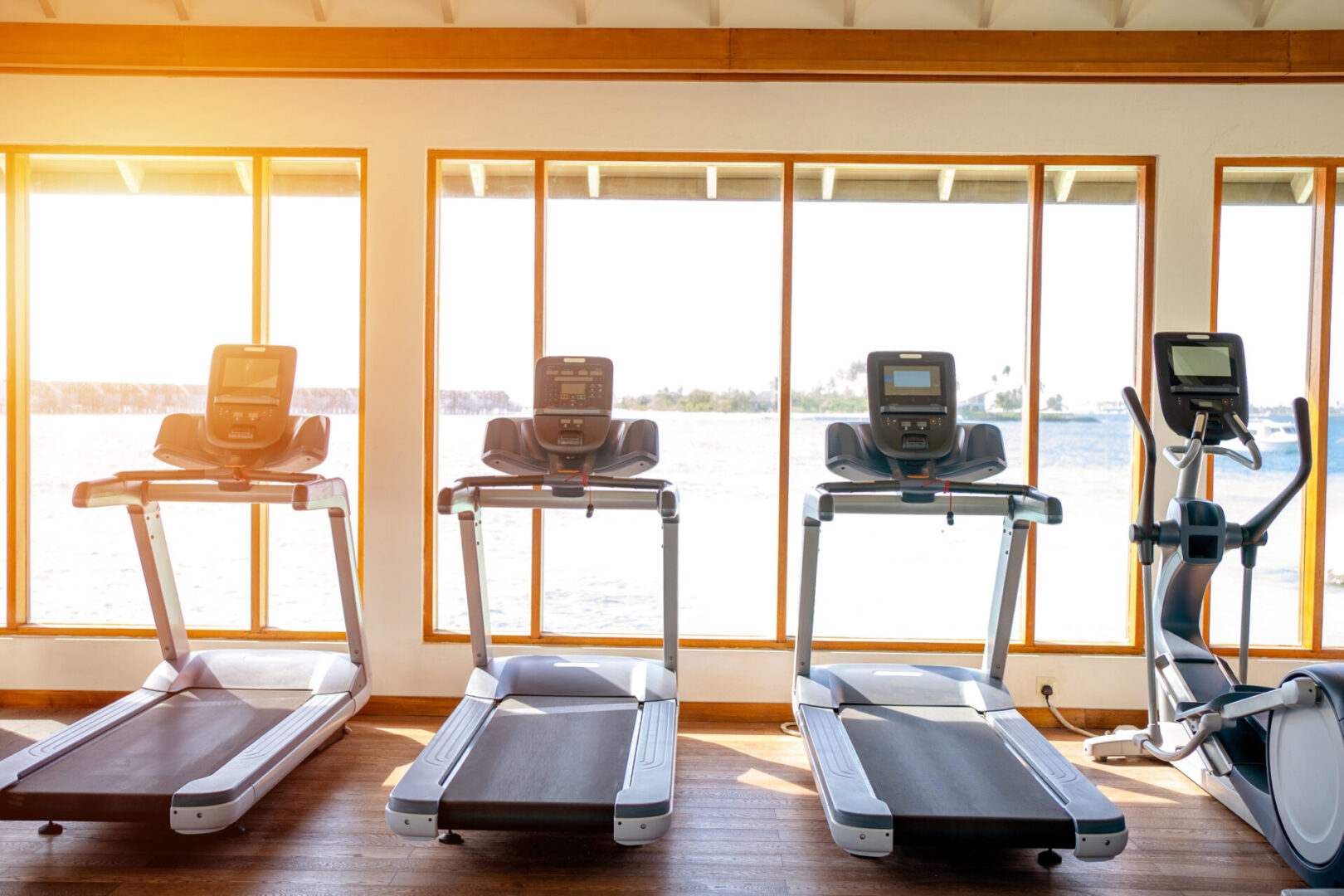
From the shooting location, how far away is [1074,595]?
11289mm

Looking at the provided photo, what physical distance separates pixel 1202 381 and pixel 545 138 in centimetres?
313

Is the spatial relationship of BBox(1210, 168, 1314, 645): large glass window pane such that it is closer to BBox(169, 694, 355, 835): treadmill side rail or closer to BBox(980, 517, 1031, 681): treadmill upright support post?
BBox(980, 517, 1031, 681): treadmill upright support post

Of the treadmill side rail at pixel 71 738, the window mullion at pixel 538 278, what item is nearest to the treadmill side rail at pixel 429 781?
the window mullion at pixel 538 278

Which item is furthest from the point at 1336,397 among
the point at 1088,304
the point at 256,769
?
the point at 256,769

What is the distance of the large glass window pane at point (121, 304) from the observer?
3926 mm

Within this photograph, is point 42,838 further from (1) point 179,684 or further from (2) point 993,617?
(2) point 993,617

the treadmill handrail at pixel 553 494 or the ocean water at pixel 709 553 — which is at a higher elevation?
the treadmill handrail at pixel 553 494

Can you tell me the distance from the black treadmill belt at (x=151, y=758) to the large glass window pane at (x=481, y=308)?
1009mm

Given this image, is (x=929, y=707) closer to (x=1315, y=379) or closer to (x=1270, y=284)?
(x=1315, y=379)

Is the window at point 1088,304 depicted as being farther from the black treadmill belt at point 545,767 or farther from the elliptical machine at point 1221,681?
the black treadmill belt at point 545,767

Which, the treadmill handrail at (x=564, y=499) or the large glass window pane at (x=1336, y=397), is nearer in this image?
the treadmill handrail at (x=564, y=499)

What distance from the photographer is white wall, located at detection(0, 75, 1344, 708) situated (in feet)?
11.9

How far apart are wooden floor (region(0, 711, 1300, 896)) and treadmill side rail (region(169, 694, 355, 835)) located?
0.18 m

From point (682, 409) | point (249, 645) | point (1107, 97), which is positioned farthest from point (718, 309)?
point (249, 645)
